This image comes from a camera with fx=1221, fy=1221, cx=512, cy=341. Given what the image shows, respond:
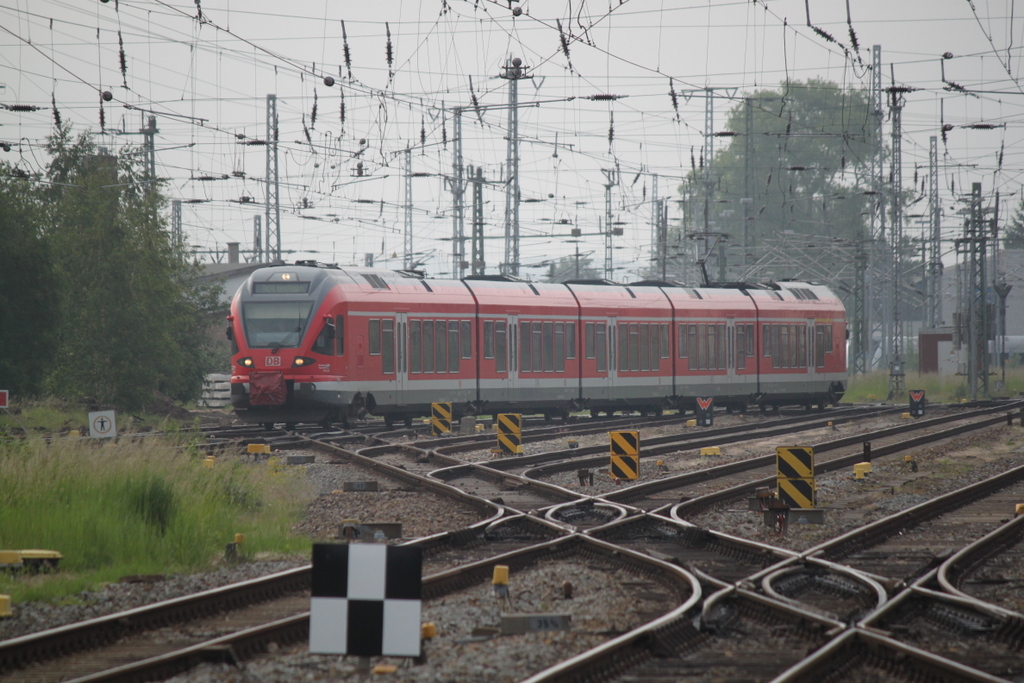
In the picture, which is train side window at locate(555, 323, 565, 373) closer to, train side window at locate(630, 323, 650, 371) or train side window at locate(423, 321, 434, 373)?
train side window at locate(630, 323, 650, 371)

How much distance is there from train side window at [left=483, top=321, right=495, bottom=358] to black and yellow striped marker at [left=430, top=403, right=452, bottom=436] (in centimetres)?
402

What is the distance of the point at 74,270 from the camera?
33594 mm

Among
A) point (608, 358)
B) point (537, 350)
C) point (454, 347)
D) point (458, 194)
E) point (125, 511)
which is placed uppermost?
point (458, 194)

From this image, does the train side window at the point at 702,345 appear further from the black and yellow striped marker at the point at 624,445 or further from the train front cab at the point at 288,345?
the black and yellow striped marker at the point at 624,445

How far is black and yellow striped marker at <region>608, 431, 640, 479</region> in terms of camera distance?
56.4ft

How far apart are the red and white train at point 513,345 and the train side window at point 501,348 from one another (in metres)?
0.04

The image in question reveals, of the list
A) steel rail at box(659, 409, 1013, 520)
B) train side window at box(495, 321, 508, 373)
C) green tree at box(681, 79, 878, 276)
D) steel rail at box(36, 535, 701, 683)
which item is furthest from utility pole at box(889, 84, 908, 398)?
green tree at box(681, 79, 878, 276)

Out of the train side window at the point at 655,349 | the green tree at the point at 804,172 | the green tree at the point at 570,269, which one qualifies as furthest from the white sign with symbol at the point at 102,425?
the green tree at the point at 804,172

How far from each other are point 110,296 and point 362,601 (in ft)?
94.5

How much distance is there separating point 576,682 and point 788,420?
89.0ft

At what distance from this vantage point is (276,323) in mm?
Answer: 25734

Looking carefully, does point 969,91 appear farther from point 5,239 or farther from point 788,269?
point 788,269

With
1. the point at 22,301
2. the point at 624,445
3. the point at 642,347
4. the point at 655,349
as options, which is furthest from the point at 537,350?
the point at 624,445

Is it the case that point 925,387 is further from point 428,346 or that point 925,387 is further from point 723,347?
point 428,346
